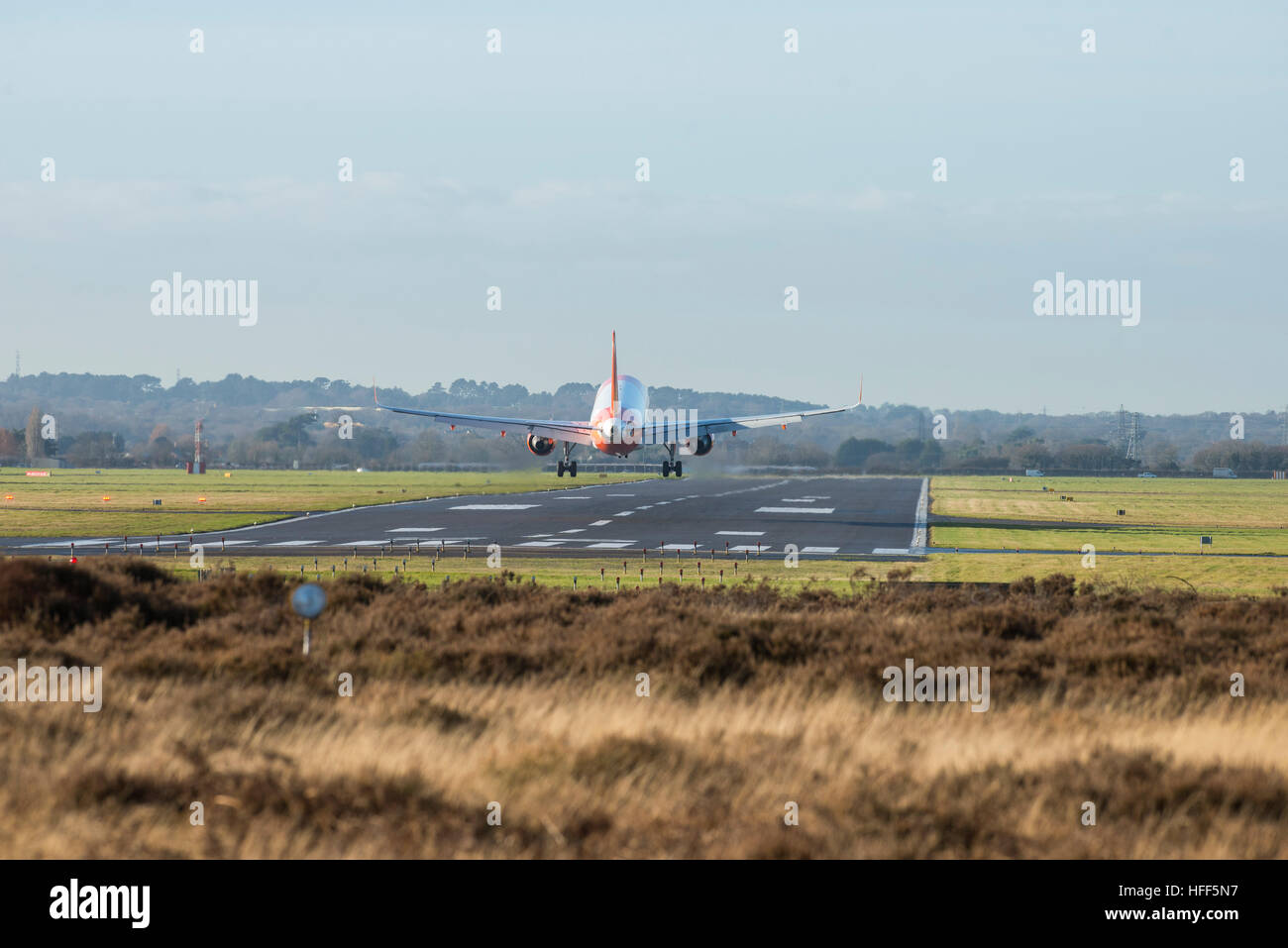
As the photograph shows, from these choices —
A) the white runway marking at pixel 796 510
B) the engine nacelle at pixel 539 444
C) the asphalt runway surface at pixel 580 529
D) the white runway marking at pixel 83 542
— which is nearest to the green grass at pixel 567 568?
the asphalt runway surface at pixel 580 529

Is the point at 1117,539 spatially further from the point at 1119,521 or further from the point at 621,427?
the point at 621,427

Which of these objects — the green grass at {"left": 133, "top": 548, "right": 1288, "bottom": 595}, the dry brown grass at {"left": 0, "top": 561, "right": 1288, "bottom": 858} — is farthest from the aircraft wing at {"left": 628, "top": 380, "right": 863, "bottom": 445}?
the dry brown grass at {"left": 0, "top": 561, "right": 1288, "bottom": 858}

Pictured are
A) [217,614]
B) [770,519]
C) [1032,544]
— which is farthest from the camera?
[770,519]

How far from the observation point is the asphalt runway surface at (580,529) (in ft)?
188

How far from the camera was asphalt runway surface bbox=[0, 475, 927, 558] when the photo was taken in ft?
188

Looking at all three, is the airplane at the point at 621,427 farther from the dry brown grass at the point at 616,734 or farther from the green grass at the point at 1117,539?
the dry brown grass at the point at 616,734

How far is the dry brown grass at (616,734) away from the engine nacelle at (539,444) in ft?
170

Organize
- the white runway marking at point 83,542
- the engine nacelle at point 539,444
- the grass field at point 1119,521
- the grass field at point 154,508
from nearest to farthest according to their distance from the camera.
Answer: the white runway marking at point 83,542
the grass field at point 1119,521
the grass field at point 154,508
the engine nacelle at point 539,444

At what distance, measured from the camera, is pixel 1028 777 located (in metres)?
13.2

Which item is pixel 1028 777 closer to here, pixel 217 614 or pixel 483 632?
pixel 483 632

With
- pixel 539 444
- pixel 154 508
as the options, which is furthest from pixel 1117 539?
pixel 154 508
